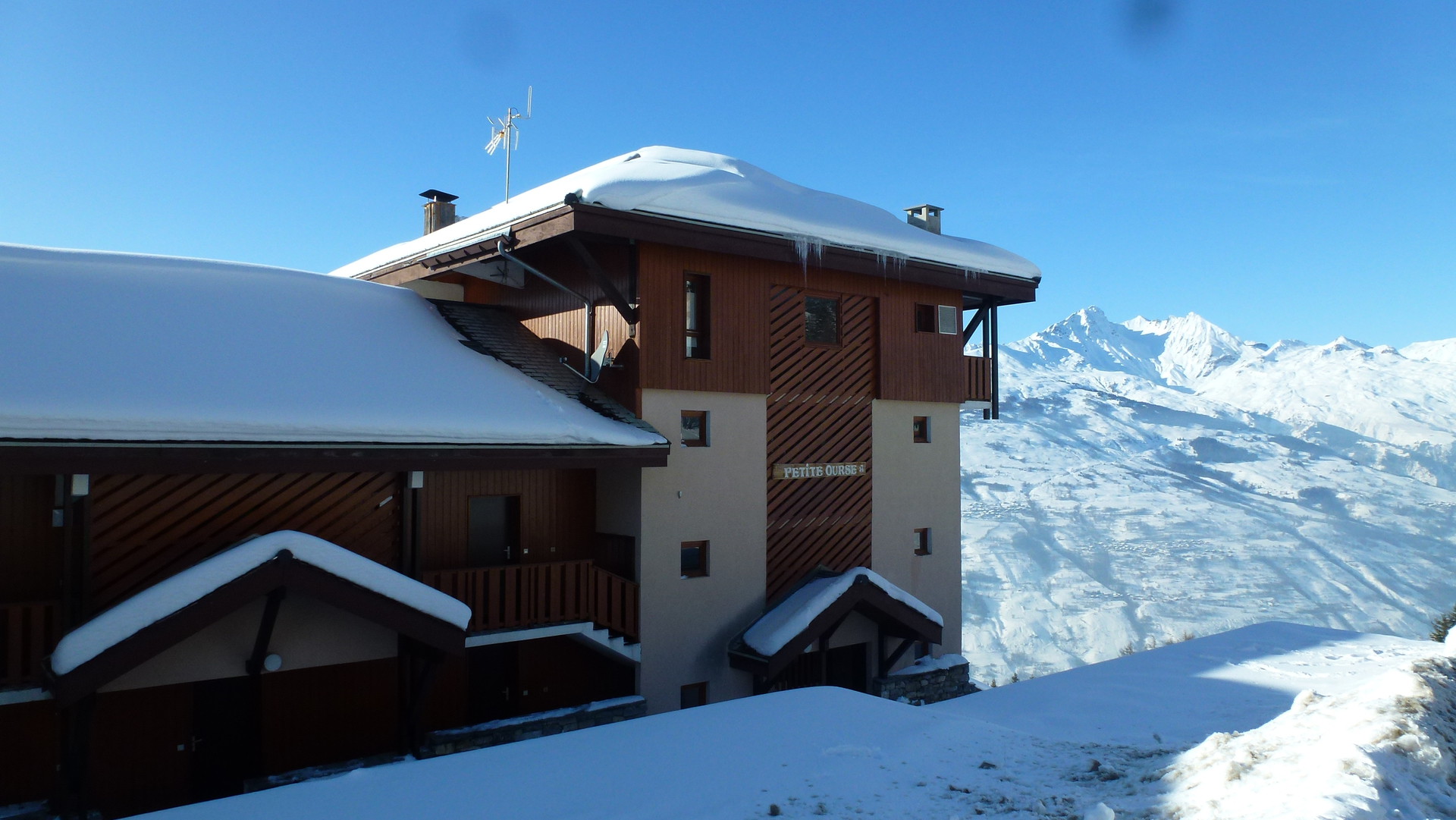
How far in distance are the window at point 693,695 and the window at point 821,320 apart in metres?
6.03

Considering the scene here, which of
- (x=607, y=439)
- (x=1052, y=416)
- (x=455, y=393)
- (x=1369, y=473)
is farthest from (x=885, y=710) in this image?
(x=1369, y=473)

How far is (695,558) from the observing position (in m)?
14.1

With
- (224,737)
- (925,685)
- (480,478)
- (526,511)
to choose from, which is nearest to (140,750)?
(224,737)

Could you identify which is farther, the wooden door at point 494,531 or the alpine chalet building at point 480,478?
the wooden door at point 494,531

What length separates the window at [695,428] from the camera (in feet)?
46.1

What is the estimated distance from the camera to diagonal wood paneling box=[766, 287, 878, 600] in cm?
1502

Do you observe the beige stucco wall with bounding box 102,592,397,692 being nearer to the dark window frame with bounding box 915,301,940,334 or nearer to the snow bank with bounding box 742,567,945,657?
the snow bank with bounding box 742,567,945,657

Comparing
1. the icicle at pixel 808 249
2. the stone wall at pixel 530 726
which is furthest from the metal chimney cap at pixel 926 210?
the stone wall at pixel 530 726

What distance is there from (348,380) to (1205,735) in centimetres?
1027

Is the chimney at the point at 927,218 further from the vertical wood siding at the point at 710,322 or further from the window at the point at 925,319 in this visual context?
the vertical wood siding at the point at 710,322

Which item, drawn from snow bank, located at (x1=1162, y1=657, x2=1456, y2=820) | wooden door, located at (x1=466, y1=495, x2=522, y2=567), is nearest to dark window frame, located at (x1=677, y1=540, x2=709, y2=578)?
wooden door, located at (x1=466, y1=495, x2=522, y2=567)

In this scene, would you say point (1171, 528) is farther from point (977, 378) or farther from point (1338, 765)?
point (1338, 765)

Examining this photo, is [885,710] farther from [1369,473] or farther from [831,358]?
[1369,473]

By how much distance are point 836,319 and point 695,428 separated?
11.9ft
